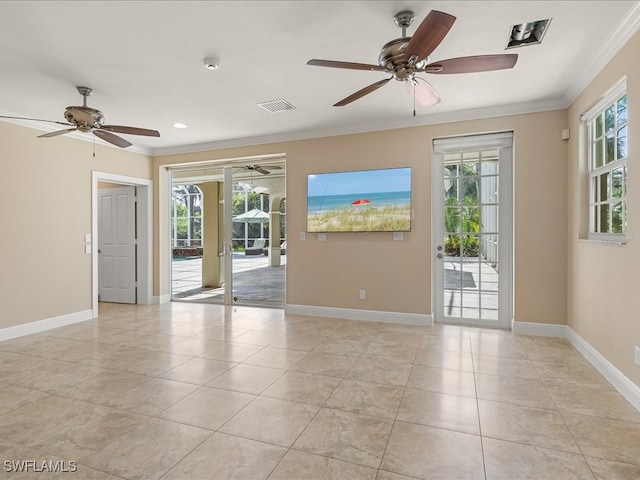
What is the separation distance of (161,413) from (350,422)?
4.24 ft

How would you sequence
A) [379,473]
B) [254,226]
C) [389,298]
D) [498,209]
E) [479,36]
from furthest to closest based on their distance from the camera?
1. [254,226]
2. [389,298]
3. [498,209]
4. [479,36]
5. [379,473]

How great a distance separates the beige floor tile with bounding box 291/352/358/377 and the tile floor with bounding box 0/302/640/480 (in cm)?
2

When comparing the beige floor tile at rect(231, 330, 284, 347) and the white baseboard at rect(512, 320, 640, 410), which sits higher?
the white baseboard at rect(512, 320, 640, 410)

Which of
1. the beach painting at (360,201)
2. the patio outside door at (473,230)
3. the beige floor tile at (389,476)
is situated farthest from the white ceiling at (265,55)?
the beige floor tile at (389,476)

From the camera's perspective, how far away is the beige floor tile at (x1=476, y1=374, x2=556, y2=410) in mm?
2590

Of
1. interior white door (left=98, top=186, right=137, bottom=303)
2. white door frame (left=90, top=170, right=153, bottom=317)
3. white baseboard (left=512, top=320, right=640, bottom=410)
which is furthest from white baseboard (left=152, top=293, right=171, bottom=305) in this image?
white baseboard (left=512, top=320, right=640, bottom=410)

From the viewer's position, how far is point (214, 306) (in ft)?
19.8

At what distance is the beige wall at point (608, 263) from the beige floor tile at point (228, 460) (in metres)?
2.61

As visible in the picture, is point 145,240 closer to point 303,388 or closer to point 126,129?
point 126,129

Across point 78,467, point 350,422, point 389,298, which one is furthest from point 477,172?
point 78,467

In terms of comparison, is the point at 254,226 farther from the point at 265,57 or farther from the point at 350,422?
the point at 350,422

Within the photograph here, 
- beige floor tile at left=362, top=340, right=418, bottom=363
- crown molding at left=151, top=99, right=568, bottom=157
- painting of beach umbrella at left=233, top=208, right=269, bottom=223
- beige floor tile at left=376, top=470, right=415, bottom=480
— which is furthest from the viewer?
painting of beach umbrella at left=233, top=208, right=269, bottom=223

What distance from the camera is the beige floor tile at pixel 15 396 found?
2.54 metres

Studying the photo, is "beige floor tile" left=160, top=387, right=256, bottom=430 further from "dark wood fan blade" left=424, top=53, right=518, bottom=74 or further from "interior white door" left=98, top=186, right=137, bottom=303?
"interior white door" left=98, top=186, right=137, bottom=303
